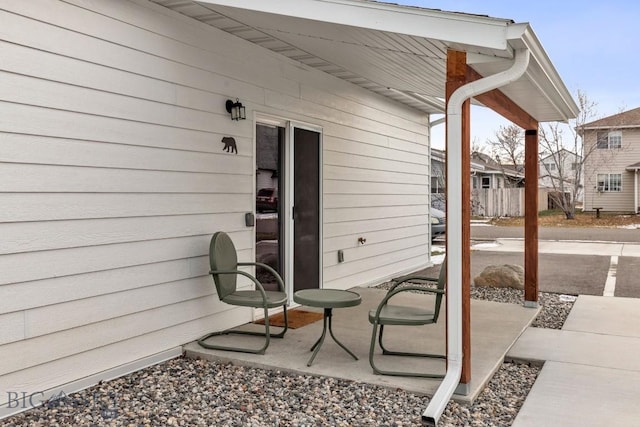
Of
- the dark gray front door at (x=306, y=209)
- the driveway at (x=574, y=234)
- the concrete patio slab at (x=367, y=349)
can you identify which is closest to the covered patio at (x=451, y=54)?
the concrete patio slab at (x=367, y=349)

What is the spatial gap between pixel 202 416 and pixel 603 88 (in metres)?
26.5

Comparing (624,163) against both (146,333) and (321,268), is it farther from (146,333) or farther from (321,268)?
(146,333)

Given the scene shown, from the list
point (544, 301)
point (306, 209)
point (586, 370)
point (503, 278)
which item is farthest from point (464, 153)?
point (503, 278)

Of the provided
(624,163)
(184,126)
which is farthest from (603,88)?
(184,126)

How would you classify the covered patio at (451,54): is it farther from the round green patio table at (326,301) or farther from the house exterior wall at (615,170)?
the house exterior wall at (615,170)

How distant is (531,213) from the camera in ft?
19.6

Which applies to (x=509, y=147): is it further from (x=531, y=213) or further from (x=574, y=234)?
(x=531, y=213)

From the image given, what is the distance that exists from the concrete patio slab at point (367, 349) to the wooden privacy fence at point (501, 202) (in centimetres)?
2042

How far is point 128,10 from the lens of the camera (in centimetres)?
383

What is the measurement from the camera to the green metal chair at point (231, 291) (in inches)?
163

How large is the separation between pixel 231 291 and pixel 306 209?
1.86 metres

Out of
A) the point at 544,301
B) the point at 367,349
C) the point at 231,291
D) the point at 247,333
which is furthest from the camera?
the point at 544,301

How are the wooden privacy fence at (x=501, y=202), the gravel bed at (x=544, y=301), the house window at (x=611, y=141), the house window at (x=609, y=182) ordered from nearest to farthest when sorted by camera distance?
1. the gravel bed at (x=544, y=301)
2. the wooden privacy fence at (x=501, y=202)
3. the house window at (x=611, y=141)
4. the house window at (x=609, y=182)

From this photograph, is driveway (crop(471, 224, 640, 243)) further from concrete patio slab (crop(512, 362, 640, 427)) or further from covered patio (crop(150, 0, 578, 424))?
concrete patio slab (crop(512, 362, 640, 427))
